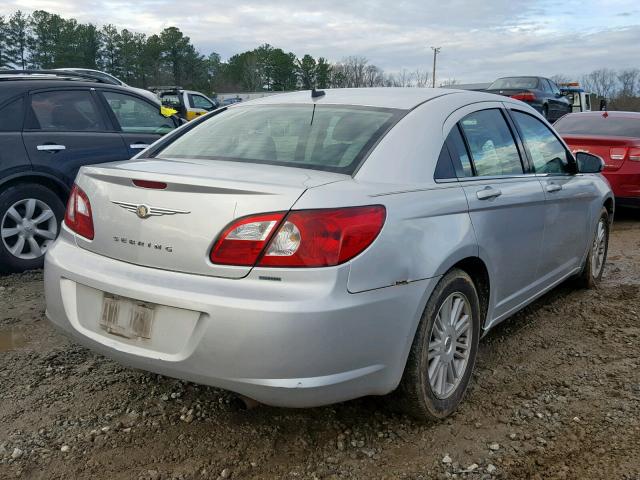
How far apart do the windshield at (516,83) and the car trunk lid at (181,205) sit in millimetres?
14846

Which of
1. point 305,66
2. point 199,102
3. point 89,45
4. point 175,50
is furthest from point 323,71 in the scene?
point 199,102

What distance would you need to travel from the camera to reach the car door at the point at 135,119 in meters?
5.94

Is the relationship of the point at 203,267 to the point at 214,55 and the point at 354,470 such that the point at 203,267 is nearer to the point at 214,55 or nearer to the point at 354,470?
the point at 354,470

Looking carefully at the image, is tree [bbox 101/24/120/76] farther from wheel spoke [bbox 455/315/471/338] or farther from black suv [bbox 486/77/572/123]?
wheel spoke [bbox 455/315/471/338]

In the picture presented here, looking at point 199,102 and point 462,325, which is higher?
point 199,102

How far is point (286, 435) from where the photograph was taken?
2699 mm

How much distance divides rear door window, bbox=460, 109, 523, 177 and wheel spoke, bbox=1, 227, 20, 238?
12.6ft

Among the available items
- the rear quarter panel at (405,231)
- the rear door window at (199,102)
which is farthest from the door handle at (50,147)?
the rear door window at (199,102)

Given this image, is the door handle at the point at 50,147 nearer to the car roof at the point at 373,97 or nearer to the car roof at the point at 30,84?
the car roof at the point at 30,84

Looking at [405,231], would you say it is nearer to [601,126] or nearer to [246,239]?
[246,239]

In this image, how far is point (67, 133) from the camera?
17.8 feet

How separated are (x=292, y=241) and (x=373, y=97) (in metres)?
1.32

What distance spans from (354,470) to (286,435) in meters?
0.38

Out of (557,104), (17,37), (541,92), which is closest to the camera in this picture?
(541,92)
